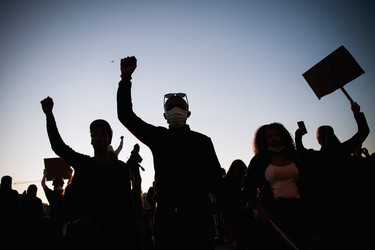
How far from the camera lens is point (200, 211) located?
2230mm

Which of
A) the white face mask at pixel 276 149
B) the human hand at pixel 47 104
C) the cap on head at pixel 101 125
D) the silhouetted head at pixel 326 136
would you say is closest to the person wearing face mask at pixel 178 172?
the cap on head at pixel 101 125

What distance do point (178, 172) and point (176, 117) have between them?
67cm

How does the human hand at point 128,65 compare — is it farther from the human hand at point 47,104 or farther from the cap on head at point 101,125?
the human hand at point 47,104

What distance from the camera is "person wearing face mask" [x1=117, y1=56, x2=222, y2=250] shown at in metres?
2.16

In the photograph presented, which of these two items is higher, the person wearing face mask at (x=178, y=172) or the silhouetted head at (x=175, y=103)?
the silhouetted head at (x=175, y=103)

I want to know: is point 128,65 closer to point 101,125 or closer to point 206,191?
point 101,125

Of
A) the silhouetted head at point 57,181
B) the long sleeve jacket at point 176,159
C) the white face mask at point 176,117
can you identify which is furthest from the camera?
the silhouetted head at point 57,181

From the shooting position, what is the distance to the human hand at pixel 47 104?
3.35 meters

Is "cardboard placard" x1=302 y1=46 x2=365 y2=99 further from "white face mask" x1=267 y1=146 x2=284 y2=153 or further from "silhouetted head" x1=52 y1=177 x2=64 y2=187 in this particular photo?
"silhouetted head" x1=52 y1=177 x2=64 y2=187

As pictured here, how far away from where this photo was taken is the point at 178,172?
2.34 metres

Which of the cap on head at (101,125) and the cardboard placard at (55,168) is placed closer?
the cap on head at (101,125)

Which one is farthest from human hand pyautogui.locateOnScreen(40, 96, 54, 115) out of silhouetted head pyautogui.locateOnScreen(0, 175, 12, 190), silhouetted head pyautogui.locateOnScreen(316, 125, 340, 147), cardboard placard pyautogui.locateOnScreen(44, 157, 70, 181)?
cardboard placard pyautogui.locateOnScreen(44, 157, 70, 181)

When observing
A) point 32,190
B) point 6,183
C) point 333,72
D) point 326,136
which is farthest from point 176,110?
point 32,190

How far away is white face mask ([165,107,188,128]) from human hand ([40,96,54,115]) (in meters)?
1.62
